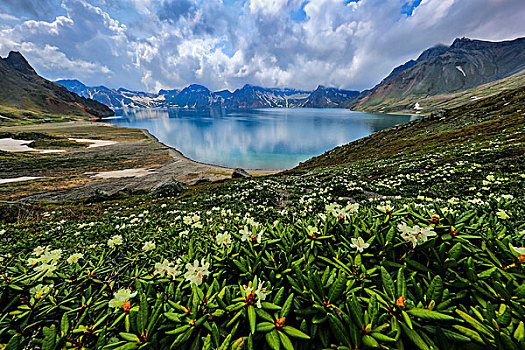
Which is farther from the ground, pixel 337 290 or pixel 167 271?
pixel 337 290

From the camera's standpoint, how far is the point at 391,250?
7.37 feet

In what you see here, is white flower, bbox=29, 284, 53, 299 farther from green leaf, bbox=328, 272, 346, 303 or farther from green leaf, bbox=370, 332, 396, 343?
green leaf, bbox=370, 332, 396, 343

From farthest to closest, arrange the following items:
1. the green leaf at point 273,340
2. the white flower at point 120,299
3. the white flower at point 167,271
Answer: the white flower at point 167,271
the white flower at point 120,299
the green leaf at point 273,340

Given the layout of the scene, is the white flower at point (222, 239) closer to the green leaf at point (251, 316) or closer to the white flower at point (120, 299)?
the white flower at point (120, 299)

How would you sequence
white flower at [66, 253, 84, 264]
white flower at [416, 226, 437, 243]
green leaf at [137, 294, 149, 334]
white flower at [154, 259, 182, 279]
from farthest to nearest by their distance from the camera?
white flower at [66, 253, 84, 264], white flower at [154, 259, 182, 279], white flower at [416, 226, 437, 243], green leaf at [137, 294, 149, 334]

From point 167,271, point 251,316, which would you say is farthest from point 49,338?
point 251,316

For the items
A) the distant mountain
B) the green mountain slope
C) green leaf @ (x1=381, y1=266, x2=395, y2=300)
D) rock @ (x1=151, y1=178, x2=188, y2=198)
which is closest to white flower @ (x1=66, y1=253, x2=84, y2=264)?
green leaf @ (x1=381, y1=266, x2=395, y2=300)

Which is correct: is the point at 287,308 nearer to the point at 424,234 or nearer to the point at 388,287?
the point at 388,287

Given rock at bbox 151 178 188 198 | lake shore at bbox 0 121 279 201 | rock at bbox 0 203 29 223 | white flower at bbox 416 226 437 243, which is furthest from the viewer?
lake shore at bbox 0 121 279 201

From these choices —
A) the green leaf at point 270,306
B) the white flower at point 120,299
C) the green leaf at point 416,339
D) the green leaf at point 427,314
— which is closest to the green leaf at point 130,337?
the white flower at point 120,299

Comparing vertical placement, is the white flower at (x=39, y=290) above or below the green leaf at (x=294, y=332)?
below

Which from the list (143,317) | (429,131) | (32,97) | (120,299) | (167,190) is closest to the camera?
(143,317)

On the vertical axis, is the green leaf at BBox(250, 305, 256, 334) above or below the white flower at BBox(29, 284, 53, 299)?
above

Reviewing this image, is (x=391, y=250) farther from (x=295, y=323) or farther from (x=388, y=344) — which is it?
(x=295, y=323)
